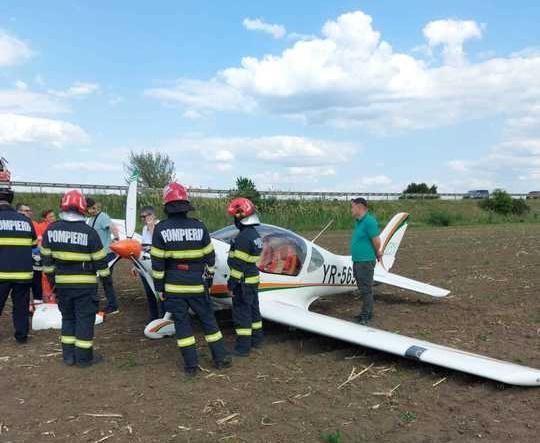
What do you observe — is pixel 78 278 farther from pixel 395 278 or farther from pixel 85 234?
pixel 395 278

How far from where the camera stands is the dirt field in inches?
187

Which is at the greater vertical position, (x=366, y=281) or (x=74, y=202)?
(x=74, y=202)

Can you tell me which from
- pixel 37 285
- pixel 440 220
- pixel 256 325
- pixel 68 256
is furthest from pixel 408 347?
pixel 440 220

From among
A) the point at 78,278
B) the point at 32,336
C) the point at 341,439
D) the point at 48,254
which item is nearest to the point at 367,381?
the point at 341,439

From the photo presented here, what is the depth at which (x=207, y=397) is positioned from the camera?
5484mm

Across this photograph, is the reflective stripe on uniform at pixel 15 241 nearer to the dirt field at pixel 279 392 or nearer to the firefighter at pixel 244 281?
the dirt field at pixel 279 392

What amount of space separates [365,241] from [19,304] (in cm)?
513

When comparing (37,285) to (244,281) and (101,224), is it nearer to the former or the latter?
(101,224)

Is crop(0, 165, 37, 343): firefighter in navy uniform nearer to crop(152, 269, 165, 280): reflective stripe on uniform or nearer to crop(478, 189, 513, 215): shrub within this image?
crop(152, 269, 165, 280): reflective stripe on uniform

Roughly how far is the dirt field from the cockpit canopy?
0.95 meters

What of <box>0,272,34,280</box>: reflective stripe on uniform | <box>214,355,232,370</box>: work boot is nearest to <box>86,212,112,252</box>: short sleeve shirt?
<box>0,272,34,280</box>: reflective stripe on uniform

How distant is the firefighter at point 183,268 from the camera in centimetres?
608

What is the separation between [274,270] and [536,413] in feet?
13.8

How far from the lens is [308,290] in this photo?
890 centimetres
